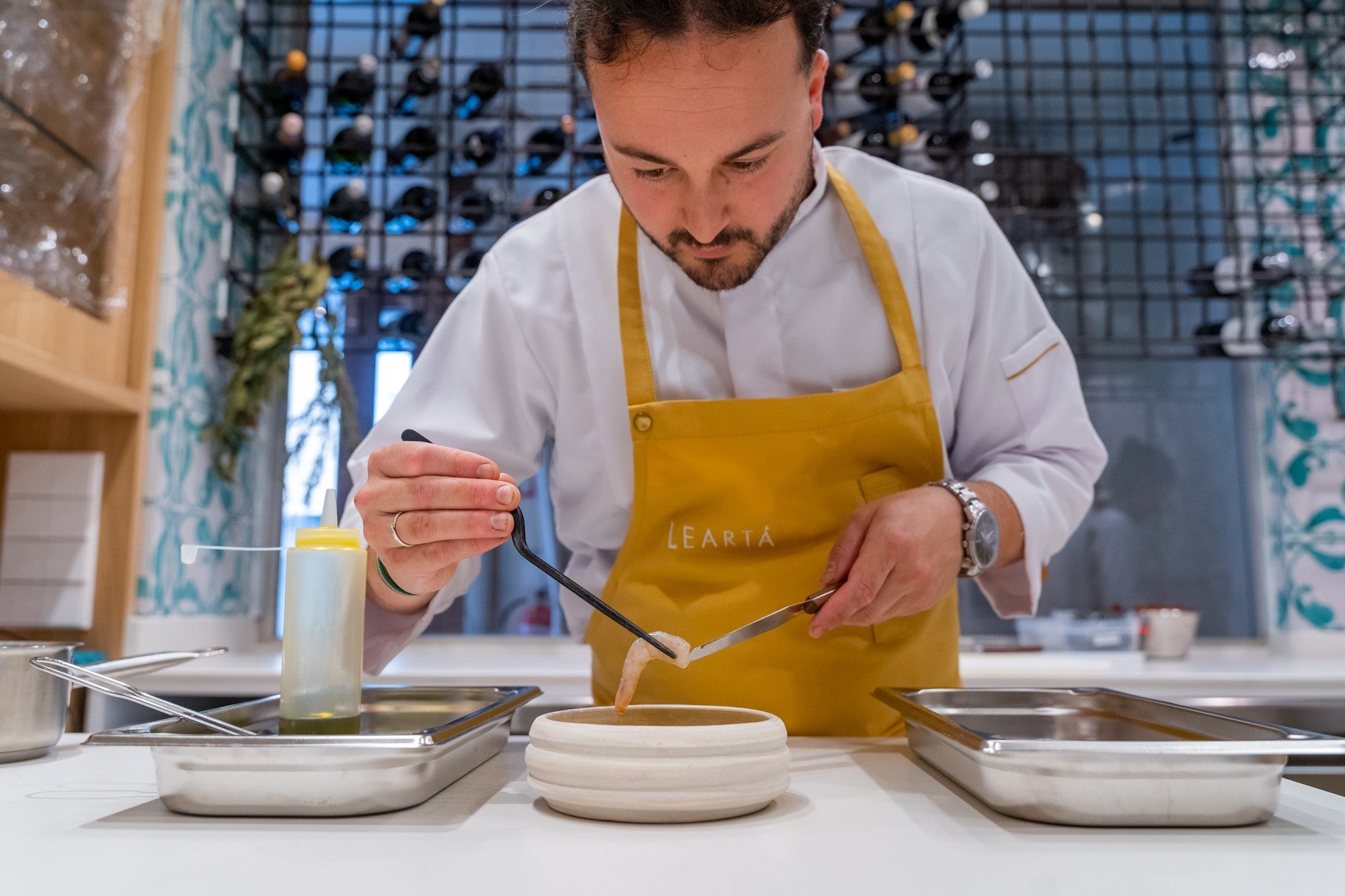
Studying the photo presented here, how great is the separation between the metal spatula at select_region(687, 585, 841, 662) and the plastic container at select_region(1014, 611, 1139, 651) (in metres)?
1.93

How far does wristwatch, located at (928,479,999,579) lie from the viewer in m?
1.17

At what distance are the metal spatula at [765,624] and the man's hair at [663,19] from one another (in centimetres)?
57

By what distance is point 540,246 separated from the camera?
4.60ft

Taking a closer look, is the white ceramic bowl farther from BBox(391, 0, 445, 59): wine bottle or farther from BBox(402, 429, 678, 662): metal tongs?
BBox(391, 0, 445, 59): wine bottle

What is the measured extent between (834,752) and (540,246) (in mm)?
774

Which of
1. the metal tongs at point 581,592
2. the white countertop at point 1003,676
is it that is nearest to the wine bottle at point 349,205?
the white countertop at point 1003,676

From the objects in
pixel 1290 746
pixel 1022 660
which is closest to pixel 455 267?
pixel 1022 660

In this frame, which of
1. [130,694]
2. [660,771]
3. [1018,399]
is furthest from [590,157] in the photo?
[660,771]

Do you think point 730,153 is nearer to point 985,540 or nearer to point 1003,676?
point 985,540

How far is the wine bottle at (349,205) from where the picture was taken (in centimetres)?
287

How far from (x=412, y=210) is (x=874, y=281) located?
6.30 feet

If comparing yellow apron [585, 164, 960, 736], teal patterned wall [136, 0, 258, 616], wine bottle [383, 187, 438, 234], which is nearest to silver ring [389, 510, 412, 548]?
yellow apron [585, 164, 960, 736]

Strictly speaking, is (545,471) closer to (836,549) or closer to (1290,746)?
(836,549)

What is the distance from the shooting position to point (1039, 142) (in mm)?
3154
